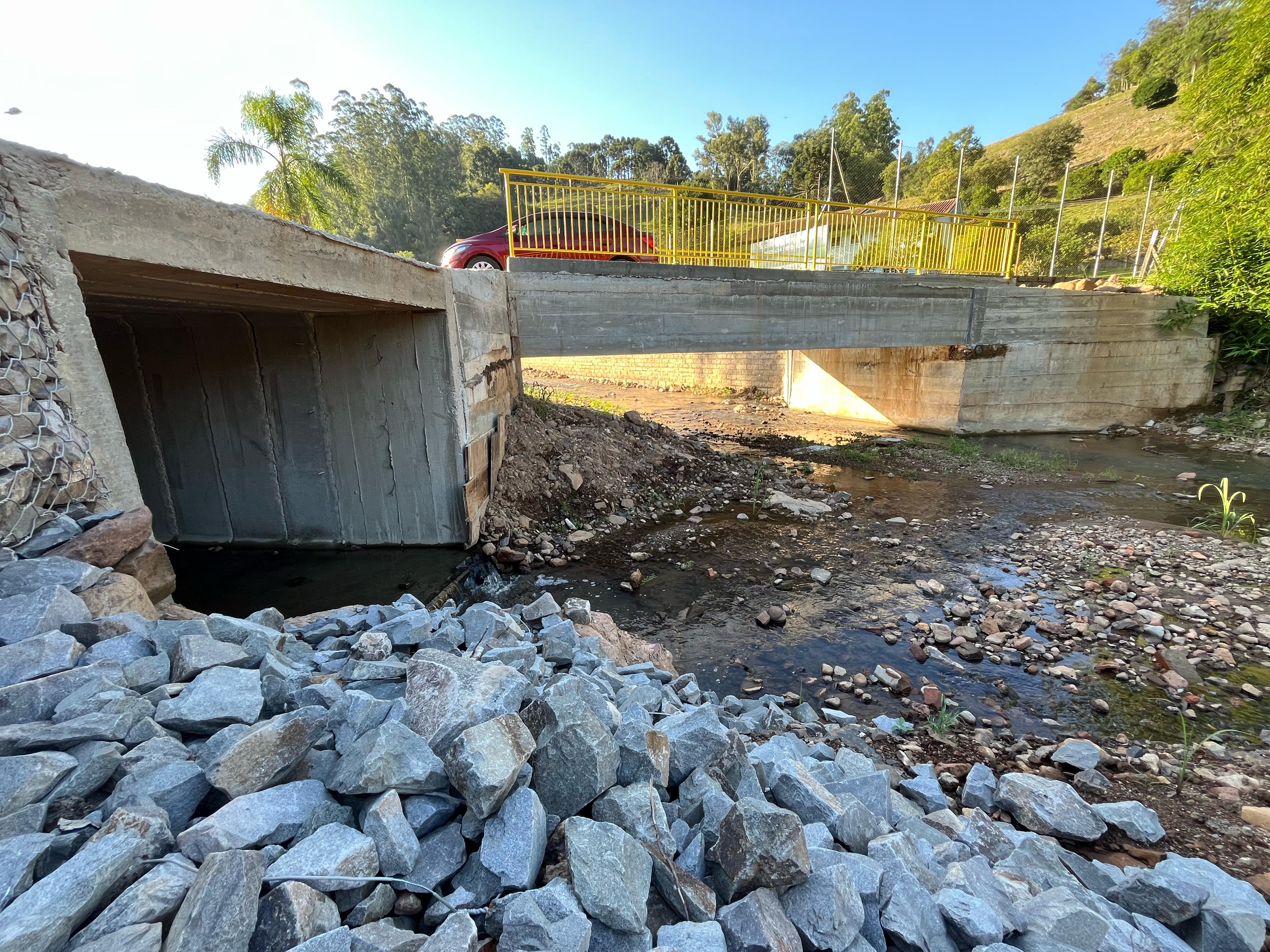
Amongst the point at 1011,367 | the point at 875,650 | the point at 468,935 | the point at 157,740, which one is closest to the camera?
the point at 468,935

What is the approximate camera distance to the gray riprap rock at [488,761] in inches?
54.7

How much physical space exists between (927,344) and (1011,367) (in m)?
2.20

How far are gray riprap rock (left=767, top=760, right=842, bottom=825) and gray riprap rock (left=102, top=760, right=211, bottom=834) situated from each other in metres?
1.74

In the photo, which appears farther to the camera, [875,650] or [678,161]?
[678,161]

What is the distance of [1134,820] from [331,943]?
308cm


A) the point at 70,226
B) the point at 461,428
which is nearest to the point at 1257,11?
the point at 461,428

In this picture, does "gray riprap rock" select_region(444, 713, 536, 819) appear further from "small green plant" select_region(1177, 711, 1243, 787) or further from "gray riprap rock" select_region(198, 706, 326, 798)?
"small green plant" select_region(1177, 711, 1243, 787)

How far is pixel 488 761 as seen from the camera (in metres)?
1.43

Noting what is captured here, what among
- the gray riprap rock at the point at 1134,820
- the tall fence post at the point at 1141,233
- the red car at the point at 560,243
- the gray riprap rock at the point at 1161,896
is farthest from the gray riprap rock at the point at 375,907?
the tall fence post at the point at 1141,233

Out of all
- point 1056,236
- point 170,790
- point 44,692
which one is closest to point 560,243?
point 44,692

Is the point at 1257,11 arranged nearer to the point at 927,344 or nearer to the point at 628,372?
the point at 927,344

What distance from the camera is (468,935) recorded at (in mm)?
1119

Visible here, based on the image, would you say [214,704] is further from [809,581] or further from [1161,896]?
[809,581]

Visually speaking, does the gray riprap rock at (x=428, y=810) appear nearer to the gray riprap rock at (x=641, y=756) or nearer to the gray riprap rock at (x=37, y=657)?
the gray riprap rock at (x=641, y=756)
